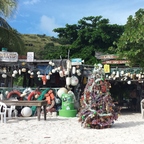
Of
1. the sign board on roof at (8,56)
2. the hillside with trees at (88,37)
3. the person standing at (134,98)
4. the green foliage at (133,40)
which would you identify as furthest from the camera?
the hillside with trees at (88,37)

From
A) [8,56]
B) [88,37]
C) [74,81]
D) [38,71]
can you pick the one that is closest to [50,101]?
[74,81]

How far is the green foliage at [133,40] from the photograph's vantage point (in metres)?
9.47

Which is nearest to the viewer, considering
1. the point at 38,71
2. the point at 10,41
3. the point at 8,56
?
the point at 8,56

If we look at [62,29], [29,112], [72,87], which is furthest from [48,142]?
[62,29]

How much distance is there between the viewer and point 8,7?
15828 mm

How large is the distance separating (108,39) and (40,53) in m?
11.1

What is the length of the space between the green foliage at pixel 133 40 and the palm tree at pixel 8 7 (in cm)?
784

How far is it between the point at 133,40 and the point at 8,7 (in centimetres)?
901

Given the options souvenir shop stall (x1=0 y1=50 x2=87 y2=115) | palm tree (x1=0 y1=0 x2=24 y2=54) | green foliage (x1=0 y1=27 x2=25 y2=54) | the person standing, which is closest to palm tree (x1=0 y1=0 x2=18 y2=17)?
palm tree (x1=0 y1=0 x2=24 y2=54)

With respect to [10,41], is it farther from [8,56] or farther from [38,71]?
[38,71]

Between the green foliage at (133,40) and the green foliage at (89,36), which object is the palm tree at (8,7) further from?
the green foliage at (89,36)

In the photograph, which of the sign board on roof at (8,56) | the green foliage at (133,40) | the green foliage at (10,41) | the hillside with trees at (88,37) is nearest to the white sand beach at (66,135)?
the green foliage at (133,40)

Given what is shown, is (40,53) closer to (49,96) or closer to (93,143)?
(49,96)

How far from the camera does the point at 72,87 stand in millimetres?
14875
